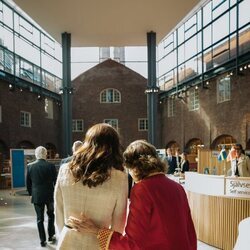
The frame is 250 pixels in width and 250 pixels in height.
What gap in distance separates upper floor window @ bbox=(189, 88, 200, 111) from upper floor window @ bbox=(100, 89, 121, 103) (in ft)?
24.3

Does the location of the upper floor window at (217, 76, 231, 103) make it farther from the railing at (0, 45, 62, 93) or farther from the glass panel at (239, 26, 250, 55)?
the railing at (0, 45, 62, 93)

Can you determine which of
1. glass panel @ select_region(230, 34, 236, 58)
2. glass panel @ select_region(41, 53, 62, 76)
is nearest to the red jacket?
glass panel @ select_region(230, 34, 236, 58)

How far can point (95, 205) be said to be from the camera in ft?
6.29

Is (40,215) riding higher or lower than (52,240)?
higher

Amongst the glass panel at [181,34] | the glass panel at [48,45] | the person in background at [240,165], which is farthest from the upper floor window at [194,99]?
the person in background at [240,165]

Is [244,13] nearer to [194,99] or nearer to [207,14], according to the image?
[207,14]

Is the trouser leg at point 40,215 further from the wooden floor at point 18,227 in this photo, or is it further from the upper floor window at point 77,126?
the upper floor window at point 77,126

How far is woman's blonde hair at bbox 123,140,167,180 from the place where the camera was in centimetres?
194

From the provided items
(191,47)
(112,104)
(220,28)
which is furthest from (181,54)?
(112,104)

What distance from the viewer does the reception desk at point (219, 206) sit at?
17.7 feet

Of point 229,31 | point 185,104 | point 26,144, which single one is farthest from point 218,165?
point 26,144

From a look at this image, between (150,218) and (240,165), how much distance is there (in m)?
6.29

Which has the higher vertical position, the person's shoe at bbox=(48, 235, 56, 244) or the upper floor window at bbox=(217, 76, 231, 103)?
the upper floor window at bbox=(217, 76, 231, 103)

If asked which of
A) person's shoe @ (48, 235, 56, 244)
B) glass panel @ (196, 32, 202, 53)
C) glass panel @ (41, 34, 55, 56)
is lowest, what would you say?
person's shoe @ (48, 235, 56, 244)
